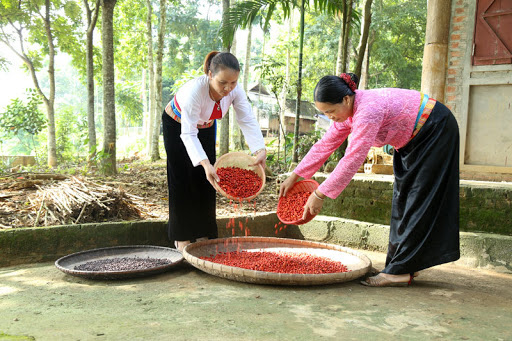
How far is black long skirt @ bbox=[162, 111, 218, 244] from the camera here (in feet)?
10.3

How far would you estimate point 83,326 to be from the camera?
6.10 ft

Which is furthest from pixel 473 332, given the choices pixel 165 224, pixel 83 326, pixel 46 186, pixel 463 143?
pixel 46 186

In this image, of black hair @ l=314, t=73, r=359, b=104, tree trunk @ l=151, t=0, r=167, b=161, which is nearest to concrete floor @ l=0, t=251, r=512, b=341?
black hair @ l=314, t=73, r=359, b=104

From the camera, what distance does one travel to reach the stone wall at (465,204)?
3.46 m

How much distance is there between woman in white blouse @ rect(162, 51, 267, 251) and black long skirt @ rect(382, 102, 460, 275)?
1.11 m

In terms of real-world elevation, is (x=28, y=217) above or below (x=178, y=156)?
below

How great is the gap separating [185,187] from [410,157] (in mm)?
1605

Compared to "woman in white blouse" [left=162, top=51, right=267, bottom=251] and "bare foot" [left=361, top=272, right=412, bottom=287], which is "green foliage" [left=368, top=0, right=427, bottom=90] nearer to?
"woman in white blouse" [left=162, top=51, right=267, bottom=251]

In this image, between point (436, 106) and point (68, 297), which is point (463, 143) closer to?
point (436, 106)

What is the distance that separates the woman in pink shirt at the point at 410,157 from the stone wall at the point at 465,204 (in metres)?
1.14

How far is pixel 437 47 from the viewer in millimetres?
4676

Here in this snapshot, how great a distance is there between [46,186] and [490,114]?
15.2 ft

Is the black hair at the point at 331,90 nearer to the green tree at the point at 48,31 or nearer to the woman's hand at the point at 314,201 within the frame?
the woman's hand at the point at 314,201

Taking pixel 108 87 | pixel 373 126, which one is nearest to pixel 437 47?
pixel 373 126
